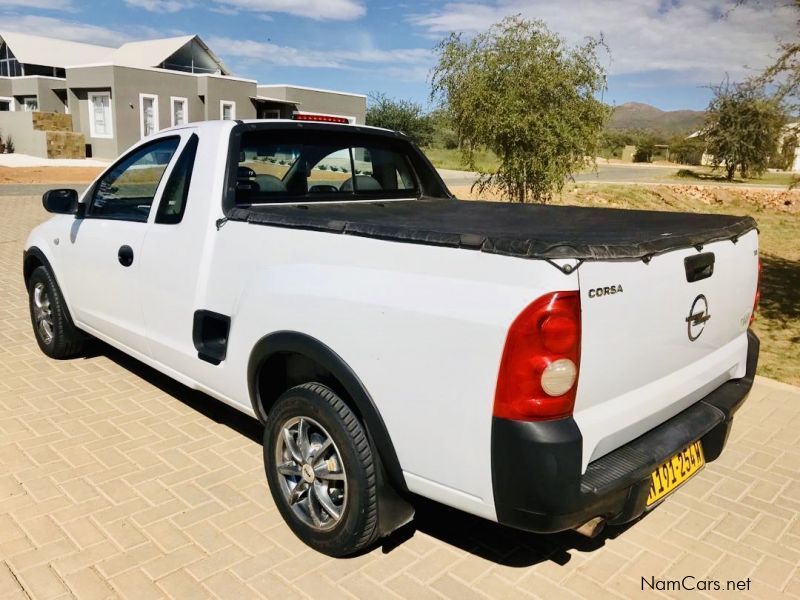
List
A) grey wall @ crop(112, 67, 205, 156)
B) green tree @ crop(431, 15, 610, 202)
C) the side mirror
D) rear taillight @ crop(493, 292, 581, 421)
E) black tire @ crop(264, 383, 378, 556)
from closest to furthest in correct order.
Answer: rear taillight @ crop(493, 292, 581, 421), black tire @ crop(264, 383, 378, 556), the side mirror, green tree @ crop(431, 15, 610, 202), grey wall @ crop(112, 67, 205, 156)

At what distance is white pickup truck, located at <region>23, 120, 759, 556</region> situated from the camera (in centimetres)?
218

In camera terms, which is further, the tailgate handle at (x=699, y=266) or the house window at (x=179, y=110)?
the house window at (x=179, y=110)

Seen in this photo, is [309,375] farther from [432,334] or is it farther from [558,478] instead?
[558,478]

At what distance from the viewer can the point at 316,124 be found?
13.8 ft

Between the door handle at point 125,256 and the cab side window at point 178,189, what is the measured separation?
1.15ft

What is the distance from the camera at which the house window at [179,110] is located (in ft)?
111

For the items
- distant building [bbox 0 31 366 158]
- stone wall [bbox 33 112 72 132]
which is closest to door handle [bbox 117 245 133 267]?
distant building [bbox 0 31 366 158]

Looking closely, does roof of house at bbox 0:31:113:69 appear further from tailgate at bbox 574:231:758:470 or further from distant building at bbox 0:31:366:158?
tailgate at bbox 574:231:758:470

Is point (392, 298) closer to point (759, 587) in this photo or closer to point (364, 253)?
point (364, 253)

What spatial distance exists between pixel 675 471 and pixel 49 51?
2060 inches

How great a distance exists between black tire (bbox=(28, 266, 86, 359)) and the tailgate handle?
4493 millimetres

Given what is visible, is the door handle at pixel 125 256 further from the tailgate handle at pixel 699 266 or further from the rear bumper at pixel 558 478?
the tailgate handle at pixel 699 266

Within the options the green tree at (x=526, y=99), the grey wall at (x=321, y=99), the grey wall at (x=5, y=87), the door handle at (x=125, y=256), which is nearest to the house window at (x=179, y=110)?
the grey wall at (x=321, y=99)

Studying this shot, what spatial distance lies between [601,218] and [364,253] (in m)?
1.64
